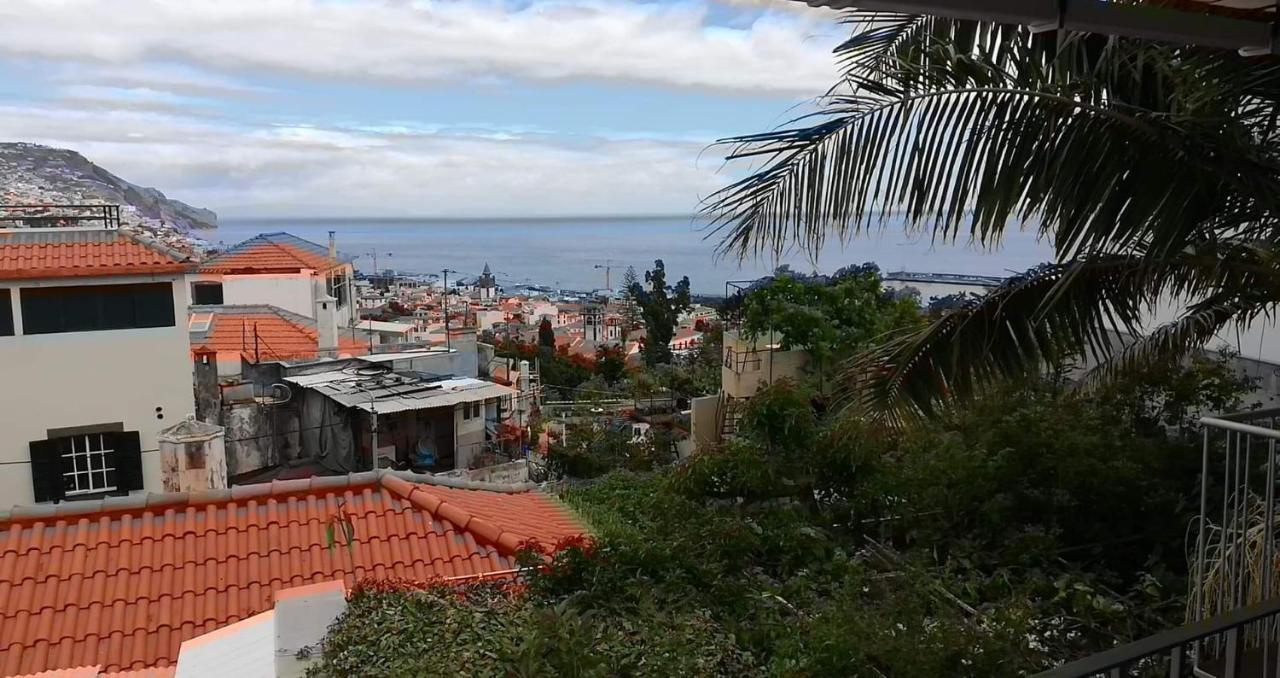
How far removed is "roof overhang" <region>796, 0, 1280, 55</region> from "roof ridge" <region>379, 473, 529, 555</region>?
478cm

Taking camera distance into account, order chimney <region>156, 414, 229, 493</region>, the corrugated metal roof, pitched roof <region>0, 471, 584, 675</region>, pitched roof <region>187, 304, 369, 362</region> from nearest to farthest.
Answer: pitched roof <region>0, 471, 584, 675</region>
chimney <region>156, 414, 229, 493</region>
the corrugated metal roof
pitched roof <region>187, 304, 369, 362</region>

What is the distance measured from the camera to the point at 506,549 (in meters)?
6.35

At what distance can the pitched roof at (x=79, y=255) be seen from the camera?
1277cm

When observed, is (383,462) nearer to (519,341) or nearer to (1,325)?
(1,325)

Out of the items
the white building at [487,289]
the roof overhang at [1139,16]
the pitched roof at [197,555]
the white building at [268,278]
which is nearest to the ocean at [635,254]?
the roof overhang at [1139,16]

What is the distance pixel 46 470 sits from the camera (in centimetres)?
1334

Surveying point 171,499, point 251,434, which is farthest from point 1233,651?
point 251,434

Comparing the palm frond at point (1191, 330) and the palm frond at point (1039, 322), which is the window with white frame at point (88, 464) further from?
the palm frond at point (1191, 330)

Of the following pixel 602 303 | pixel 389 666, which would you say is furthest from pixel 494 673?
pixel 602 303

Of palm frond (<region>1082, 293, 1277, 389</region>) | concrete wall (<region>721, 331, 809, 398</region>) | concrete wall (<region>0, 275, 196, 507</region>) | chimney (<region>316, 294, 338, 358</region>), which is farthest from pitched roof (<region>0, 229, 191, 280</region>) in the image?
palm frond (<region>1082, 293, 1277, 389</region>)

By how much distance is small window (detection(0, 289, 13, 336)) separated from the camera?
1285 cm

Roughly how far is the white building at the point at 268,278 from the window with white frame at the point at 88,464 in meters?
11.1

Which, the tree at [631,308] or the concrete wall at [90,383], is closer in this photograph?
the concrete wall at [90,383]

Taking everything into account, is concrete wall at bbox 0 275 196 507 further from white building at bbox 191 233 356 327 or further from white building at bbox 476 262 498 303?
white building at bbox 476 262 498 303
